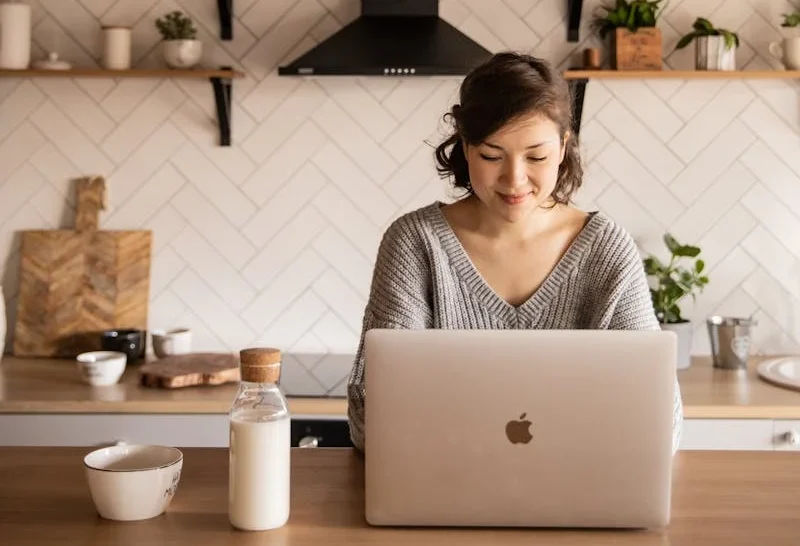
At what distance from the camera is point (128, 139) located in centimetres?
296

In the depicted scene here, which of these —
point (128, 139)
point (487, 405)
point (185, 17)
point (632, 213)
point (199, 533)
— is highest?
point (185, 17)

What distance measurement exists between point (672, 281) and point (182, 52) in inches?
60.8

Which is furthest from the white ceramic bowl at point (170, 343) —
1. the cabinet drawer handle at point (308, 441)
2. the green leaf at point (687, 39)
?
the green leaf at point (687, 39)

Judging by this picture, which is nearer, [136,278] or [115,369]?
[115,369]

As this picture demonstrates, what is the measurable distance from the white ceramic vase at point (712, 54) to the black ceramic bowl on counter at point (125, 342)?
1.81 metres

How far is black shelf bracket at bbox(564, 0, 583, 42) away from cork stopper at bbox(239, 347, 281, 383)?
78.7 inches

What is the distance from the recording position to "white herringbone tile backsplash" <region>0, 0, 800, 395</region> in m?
2.93

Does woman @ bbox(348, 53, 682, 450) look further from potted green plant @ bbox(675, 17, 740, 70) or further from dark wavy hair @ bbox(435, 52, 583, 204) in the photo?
potted green plant @ bbox(675, 17, 740, 70)

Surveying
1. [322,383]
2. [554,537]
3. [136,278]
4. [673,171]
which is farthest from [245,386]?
[673,171]

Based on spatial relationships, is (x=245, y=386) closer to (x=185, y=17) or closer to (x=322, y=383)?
(x=322, y=383)

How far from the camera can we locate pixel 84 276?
295cm

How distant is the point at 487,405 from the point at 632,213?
1932 mm

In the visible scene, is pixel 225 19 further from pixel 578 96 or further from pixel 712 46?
pixel 712 46

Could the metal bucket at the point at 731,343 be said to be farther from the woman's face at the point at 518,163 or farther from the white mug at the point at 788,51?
the woman's face at the point at 518,163
